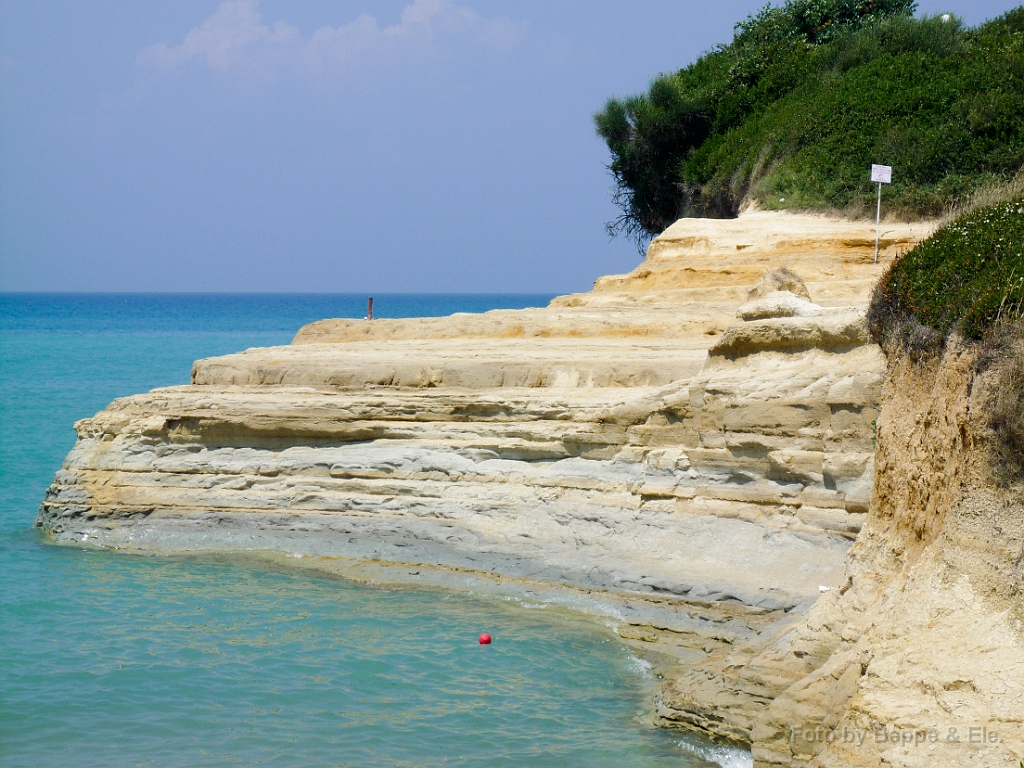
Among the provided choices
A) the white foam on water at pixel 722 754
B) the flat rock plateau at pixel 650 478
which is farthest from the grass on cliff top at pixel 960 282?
the white foam on water at pixel 722 754

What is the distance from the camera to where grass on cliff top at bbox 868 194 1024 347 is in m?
7.53

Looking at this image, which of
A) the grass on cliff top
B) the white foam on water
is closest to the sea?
the white foam on water

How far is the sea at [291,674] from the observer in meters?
9.05

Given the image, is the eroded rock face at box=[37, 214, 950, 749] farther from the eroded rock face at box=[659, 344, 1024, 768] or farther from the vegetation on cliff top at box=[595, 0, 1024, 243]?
the vegetation on cliff top at box=[595, 0, 1024, 243]

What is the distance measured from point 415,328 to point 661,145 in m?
16.1

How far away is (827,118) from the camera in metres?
24.7

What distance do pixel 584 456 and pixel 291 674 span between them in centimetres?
469

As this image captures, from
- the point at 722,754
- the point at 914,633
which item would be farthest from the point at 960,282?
the point at 722,754

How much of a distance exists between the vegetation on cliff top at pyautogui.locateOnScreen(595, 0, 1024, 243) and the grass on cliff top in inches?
463

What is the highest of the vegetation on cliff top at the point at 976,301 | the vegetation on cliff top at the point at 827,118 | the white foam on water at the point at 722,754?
the vegetation on cliff top at the point at 827,118

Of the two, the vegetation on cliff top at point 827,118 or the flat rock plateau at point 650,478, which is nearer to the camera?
the flat rock plateau at point 650,478

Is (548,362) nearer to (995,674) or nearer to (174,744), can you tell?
(174,744)

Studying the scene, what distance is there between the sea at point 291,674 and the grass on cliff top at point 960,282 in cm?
361

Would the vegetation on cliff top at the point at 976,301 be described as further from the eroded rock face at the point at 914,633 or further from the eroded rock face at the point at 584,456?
the eroded rock face at the point at 584,456
